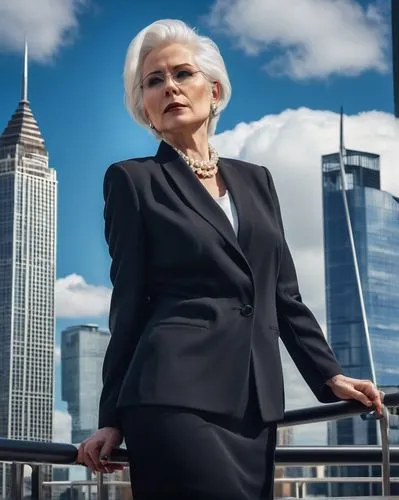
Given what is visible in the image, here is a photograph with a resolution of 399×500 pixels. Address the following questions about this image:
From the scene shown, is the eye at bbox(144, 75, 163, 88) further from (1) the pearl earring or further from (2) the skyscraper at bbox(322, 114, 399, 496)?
(2) the skyscraper at bbox(322, 114, 399, 496)

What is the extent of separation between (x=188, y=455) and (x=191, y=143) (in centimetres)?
68

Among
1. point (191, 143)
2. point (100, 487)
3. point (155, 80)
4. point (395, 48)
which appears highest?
point (395, 48)

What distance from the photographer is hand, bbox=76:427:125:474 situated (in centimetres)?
189

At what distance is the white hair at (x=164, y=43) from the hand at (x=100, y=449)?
0.65 m

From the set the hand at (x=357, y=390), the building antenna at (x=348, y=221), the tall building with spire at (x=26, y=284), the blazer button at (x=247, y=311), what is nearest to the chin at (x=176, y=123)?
the blazer button at (x=247, y=311)

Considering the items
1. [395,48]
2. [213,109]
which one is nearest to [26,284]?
[395,48]

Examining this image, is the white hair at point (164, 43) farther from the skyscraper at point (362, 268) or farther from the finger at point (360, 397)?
the skyscraper at point (362, 268)

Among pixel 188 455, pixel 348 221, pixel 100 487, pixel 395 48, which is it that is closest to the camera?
pixel 188 455

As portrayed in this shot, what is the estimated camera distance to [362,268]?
107938 millimetres

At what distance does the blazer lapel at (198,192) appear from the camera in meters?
2.03

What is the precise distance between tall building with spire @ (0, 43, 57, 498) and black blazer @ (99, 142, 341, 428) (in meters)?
110

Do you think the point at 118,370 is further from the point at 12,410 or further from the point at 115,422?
the point at 12,410

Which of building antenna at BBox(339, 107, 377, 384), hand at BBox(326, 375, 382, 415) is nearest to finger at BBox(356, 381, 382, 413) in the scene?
hand at BBox(326, 375, 382, 415)

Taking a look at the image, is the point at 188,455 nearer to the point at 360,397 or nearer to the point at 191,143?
the point at 360,397
